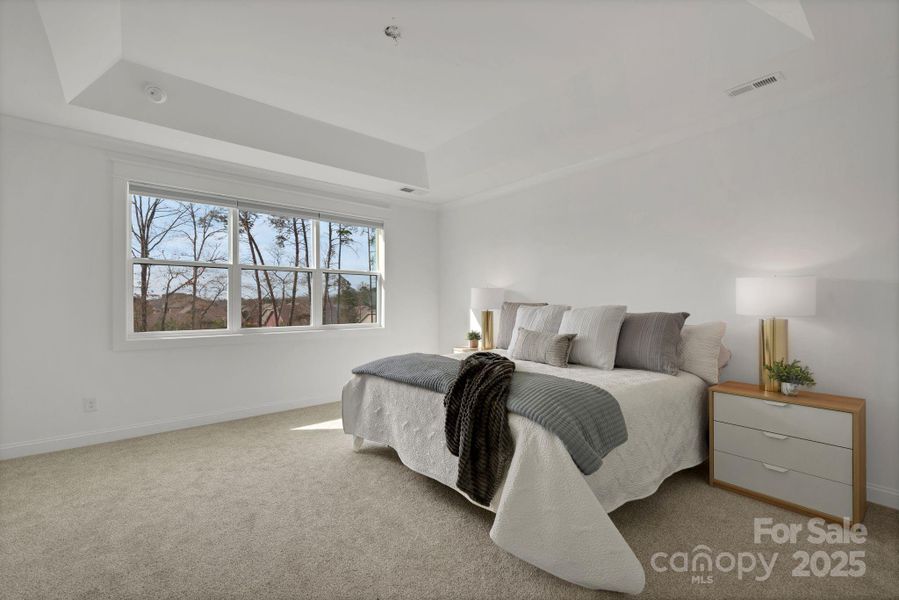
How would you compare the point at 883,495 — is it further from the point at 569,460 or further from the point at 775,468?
the point at 569,460

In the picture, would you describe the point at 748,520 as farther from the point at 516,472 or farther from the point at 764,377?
the point at 516,472

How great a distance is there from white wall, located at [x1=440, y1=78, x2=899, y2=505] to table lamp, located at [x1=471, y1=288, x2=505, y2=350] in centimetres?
44

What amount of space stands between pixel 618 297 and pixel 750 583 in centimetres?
240

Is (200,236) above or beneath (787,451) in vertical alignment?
above

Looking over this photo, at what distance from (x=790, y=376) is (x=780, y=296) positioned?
46 cm

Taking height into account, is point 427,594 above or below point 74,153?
below

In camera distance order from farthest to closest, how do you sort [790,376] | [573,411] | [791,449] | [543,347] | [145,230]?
[145,230], [543,347], [790,376], [791,449], [573,411]

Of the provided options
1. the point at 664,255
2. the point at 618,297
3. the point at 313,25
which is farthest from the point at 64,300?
the point at 664,255

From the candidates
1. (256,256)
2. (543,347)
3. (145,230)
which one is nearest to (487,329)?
(543,347)

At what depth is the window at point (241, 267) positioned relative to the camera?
12.5 feet

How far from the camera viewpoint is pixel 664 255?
354 centimetres

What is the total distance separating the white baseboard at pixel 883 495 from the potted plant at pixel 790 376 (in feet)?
2.25

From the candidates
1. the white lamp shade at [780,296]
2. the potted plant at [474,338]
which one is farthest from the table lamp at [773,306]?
the potted plant at [474,338]

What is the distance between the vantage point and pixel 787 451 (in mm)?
2369
